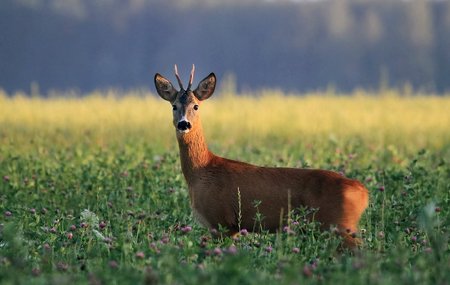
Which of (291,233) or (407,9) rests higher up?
(407,9)

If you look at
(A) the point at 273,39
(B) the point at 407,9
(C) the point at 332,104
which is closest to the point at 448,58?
(B) the point at 407,9

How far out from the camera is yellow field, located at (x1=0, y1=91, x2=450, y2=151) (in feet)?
50.3

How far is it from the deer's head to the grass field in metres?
0.70

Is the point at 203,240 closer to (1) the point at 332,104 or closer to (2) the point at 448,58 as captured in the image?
(1) the point at 332,104

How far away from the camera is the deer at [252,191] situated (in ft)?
22.1

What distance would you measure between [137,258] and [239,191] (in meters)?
1.49

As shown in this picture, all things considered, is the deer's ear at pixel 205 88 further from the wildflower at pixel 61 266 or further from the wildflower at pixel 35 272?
the wildflower at pixel 35 272

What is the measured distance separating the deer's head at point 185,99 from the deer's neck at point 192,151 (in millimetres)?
76

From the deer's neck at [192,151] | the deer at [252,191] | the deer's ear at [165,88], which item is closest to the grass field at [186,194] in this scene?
the deer at [252,191]

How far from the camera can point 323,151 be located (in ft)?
43.2

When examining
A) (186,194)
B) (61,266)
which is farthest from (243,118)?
(61,266)

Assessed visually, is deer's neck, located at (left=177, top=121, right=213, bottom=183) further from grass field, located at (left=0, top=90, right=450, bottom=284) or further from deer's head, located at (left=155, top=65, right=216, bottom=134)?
grass field, located at (left=0, top=90, right=450, bottom=284)

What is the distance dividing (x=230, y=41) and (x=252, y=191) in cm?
4848

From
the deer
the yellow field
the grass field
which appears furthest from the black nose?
the yellow field
